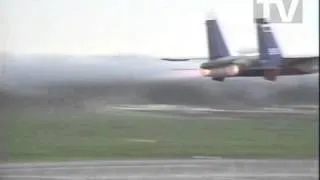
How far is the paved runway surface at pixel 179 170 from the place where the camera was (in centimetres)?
187

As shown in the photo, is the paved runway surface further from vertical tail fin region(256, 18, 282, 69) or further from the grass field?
vertical tail fin region(256, 18, 282, 69)

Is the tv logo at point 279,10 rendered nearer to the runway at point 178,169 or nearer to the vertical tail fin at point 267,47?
the vertical tail fin at point 267,47

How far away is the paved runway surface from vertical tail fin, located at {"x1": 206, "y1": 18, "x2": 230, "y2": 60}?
1.08 feet

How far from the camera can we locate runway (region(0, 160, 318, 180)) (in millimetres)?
1870

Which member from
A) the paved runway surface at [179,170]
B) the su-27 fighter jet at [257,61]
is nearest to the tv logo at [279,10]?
the su-27 fighter jet at [257,61]

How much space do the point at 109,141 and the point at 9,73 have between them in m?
0.39

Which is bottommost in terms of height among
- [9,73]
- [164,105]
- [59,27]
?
[164,105]

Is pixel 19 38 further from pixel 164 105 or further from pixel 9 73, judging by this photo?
pixel 164 105

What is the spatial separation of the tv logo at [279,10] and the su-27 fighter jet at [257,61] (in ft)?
0.08

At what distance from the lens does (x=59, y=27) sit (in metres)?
1.92

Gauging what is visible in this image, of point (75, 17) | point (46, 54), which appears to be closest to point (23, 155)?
point (46, 54)

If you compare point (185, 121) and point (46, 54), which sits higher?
point (46, 54)

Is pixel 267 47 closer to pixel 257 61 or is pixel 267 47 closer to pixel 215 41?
pixel 257 61

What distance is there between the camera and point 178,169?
1.89 metres
